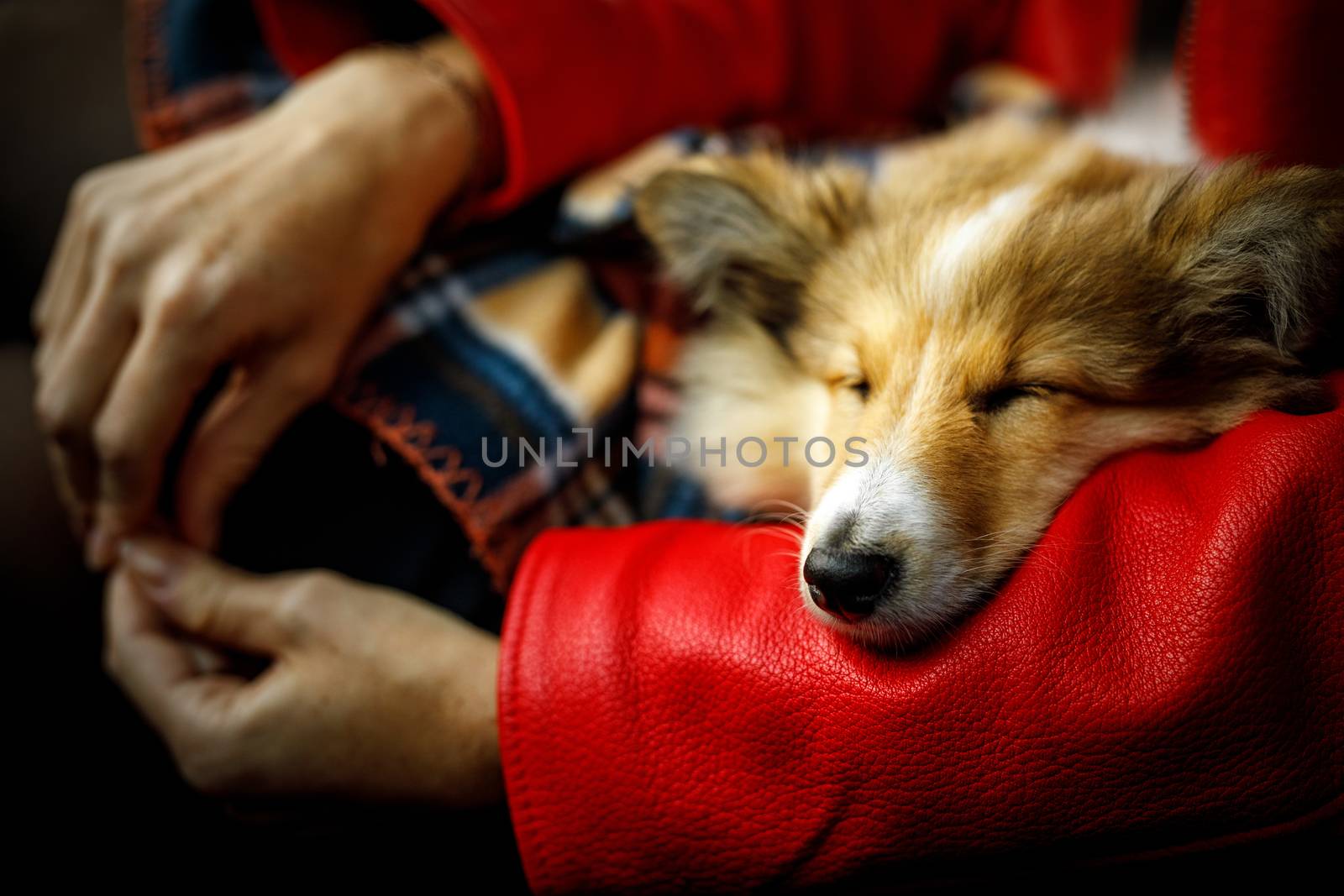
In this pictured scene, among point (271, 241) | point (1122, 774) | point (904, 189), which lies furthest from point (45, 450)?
point (1122, 774)

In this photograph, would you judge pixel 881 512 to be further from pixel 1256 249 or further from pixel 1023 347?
pixel 1256 249

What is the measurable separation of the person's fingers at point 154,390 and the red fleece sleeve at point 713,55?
53cm

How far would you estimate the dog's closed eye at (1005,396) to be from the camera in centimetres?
112

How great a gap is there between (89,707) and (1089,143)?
208cm

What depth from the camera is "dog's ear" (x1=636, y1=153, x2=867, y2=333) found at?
1.37m

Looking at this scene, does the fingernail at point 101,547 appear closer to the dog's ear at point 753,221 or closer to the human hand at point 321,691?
the human hand at point 321,691

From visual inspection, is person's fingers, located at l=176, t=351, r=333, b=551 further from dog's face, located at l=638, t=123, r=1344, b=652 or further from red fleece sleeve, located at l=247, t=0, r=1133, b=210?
dog's face, located at l=638, t=123, r=1344, b=652

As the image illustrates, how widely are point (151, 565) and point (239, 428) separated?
250mm

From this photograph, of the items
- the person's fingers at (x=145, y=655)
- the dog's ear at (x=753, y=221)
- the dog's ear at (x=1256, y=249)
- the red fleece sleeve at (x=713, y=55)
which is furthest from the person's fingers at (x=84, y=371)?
the dog's ear at (x=1256, y=249)

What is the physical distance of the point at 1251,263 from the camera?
3.43 ft

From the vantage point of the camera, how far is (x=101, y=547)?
1.37m

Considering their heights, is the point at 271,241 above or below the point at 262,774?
above

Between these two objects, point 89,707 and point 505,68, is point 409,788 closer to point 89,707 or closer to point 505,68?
point 89,707

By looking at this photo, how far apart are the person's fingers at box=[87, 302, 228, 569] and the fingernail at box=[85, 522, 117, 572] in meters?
0.12
